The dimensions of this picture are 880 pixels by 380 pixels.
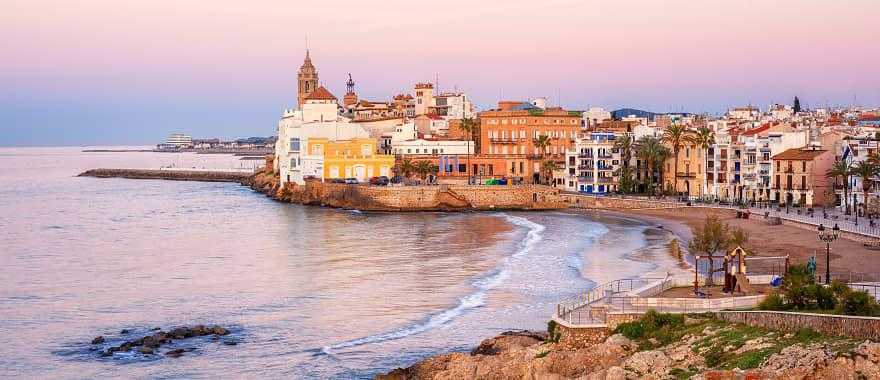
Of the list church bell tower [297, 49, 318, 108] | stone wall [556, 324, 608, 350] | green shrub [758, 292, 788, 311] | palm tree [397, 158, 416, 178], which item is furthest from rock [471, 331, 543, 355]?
church bell tower [297, 49, 318, 108]

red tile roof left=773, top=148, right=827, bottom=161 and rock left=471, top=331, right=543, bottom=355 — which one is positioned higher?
red tile roof left=773, top=148, right=827, bottom=161

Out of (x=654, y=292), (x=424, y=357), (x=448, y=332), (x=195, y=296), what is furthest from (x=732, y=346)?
(x=195, y=296)

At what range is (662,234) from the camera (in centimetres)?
5497

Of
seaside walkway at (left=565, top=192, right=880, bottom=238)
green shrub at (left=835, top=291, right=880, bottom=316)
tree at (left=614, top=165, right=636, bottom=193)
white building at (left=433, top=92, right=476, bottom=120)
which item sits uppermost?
white building at (left=433, top=92, right=476, bottom=120)

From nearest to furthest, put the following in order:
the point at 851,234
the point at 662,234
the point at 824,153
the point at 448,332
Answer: the point at 448,332
the point at 851,234
the point at 662,234
the point at 824,153

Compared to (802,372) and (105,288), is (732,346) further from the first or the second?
(105,288)

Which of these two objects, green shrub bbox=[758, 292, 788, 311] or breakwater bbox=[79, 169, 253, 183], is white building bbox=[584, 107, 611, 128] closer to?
breakwater bbox=[79, 169, 253, 183]

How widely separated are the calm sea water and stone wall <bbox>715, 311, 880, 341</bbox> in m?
8.79

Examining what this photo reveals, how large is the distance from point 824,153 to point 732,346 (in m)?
48.4

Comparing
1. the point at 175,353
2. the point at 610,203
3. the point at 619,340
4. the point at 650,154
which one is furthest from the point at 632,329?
the point at 650,154

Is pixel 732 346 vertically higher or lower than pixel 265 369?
higher

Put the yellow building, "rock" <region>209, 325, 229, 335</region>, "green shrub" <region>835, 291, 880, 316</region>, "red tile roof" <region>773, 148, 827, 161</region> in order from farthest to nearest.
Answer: the yellow building
"red tile roof" <region>773, 148, 827, 161</region>
"rock" <region>209, 325, 229, 335</region>
"green shrub" <region>835, 291, 880, 316</region>

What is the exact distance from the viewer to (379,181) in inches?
3260

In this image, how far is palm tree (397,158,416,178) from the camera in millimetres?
85125
